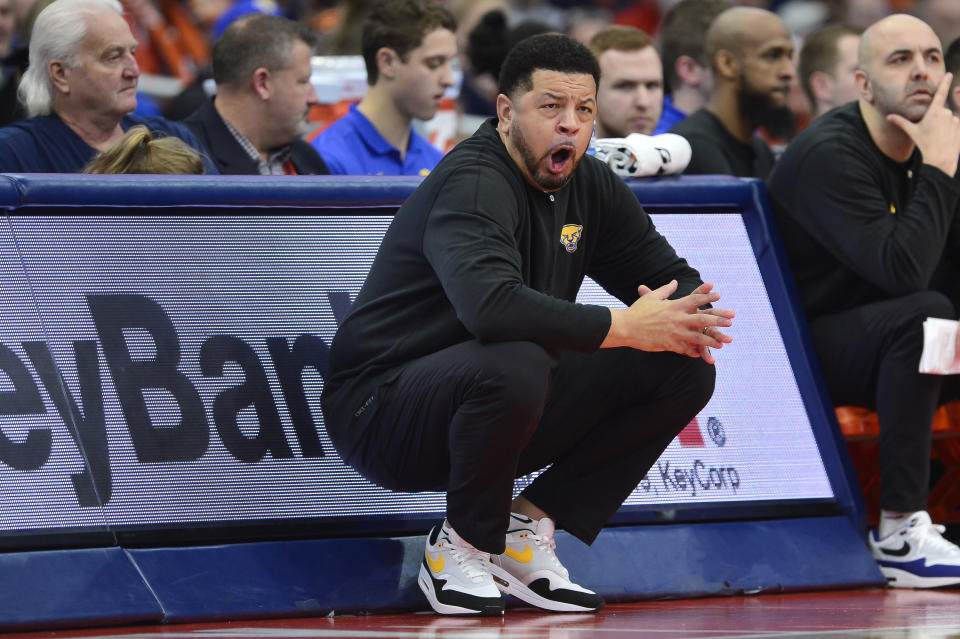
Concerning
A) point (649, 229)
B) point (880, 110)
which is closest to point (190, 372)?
point (649, 229)

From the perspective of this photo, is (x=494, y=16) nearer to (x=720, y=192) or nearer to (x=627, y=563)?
(x=720, y=192)

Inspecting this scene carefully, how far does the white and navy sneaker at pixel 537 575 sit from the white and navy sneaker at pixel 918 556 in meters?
1.24

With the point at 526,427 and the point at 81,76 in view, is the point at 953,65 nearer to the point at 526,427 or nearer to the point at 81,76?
the point at 526,427

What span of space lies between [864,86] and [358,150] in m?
2.39

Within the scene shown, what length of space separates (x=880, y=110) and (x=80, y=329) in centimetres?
289

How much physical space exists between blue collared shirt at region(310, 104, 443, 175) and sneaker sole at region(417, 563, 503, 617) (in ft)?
9.49

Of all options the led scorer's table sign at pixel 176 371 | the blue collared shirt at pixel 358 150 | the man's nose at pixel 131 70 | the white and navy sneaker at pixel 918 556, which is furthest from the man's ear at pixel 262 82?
the white and navy sneaker at pixel 918 556

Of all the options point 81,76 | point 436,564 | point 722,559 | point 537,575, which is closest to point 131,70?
point 81,76

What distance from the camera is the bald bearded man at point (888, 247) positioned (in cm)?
487

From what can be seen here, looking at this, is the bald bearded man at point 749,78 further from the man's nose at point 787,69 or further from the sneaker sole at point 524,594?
the sneaker sole at point 524,594

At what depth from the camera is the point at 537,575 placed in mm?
4070

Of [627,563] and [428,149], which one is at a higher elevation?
[428,149]

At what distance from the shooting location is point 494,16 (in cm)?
877

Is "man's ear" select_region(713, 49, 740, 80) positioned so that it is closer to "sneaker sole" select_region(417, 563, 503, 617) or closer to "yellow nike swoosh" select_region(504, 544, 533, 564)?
"yellow nike swoosh" select_region(504, 544, 533, 564)
